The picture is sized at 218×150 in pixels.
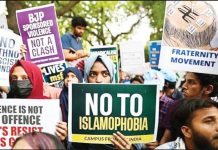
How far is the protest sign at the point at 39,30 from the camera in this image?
273 inches

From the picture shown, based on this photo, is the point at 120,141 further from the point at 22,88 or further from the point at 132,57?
the point at 132,57

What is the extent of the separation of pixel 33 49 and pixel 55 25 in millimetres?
402

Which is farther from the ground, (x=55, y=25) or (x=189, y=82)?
(x=55, y=25)

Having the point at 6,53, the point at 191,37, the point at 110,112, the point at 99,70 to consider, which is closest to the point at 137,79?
the point at 6,53

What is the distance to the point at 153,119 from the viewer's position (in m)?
4.24

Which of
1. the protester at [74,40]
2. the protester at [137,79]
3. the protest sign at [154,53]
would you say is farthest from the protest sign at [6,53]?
the protest sign at [154,53]

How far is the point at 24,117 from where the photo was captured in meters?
4.11

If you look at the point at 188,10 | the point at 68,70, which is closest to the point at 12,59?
the point at 68,70

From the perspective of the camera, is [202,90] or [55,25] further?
[55,25]

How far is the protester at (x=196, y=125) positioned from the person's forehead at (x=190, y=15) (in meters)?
1.53

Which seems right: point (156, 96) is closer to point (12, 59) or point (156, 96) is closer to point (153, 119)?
point (153, 119)

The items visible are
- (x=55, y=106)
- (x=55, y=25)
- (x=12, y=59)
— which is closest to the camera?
(x=55, y=106)

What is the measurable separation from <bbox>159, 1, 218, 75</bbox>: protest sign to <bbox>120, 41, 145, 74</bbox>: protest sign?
12.5 feet

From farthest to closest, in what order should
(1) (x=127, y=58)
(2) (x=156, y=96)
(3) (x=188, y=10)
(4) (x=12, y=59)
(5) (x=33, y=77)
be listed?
(1) (x=127, y=58) → (4) (x=12, y=59) → (3) (x=188, y=10) → (5) (x=33, y=77) → (2) (x=156, y=96)
